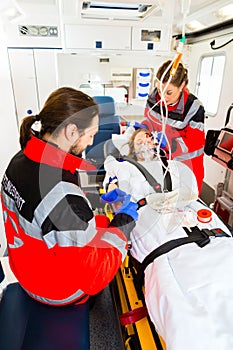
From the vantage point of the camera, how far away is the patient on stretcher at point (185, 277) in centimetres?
85

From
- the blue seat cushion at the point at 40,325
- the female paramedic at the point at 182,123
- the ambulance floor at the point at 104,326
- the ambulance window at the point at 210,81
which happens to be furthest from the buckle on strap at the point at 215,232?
the ambulance window at the point at 210,81

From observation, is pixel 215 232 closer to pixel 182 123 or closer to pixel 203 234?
pixel 203 234

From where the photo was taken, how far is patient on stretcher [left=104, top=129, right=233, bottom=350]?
847 millimetres

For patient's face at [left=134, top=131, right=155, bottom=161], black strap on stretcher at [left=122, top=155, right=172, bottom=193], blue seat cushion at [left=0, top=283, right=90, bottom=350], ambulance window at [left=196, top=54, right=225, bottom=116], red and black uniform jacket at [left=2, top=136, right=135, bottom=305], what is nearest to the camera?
red and black uniform jacket at [left=2, top=136, right=135, bottom=305]

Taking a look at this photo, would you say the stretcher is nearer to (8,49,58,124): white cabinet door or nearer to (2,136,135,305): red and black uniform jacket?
(2,136,135,305): red and black uniform jacket

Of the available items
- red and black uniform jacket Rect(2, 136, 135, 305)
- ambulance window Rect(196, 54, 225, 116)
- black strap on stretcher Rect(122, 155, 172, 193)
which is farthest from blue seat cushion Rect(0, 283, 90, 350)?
ambulance window Rect(196, 54, 225, 116)

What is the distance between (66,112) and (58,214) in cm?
41

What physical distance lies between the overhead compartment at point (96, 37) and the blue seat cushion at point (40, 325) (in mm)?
2706

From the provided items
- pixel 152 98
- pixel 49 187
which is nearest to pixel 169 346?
pixel 49 187

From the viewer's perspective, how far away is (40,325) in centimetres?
114

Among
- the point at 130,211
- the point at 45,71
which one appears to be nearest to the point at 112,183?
the point at 130,211

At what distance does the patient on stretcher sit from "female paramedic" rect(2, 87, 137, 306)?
0.69ft

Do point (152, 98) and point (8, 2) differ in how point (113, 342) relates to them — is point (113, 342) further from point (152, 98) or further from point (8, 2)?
point (8, 2)

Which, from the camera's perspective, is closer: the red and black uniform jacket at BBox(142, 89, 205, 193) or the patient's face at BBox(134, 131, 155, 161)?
the red and black uniform jacket at BBox(142, 89, 205, 193)
